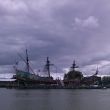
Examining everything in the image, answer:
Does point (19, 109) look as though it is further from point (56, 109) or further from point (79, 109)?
point (79, 109)

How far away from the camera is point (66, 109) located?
7056 cm

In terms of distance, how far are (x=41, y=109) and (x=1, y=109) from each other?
7707 millimetres

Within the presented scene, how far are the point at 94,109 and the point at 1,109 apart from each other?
1828 centimetres

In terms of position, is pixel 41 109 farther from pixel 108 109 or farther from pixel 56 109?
pixel 108 109

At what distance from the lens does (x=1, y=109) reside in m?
69.2

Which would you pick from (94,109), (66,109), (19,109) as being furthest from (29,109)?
(94,109)

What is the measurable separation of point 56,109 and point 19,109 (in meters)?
7.19

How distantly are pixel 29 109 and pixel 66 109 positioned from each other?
7319 millimetres

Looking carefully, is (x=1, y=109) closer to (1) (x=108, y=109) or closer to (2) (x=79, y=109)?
(2) (x=79, y=109)

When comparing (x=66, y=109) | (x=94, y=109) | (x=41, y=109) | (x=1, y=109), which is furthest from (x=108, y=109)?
(x=1, y=109)

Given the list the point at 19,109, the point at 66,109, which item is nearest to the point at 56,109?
the point at 66,109

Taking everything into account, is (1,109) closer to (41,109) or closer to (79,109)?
(41,109)

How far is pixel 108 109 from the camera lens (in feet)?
234

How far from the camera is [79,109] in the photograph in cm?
7094
